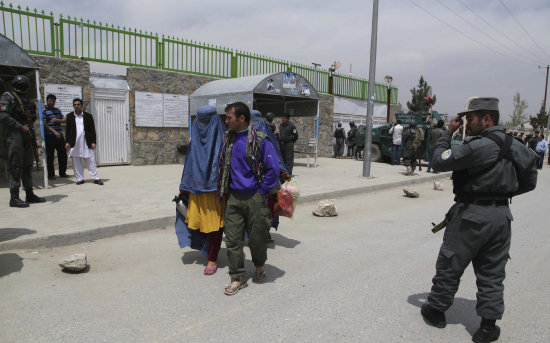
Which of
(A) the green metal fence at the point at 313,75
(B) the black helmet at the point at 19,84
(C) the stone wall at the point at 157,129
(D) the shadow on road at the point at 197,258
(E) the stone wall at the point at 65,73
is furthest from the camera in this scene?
(A) the green metal fence at the point at 313,75

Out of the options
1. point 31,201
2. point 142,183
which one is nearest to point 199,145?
point 31,201

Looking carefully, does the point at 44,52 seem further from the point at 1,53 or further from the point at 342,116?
the point at 342,116

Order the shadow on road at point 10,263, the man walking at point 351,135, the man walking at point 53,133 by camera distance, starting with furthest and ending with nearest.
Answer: the man walking at point 351,135
the man walking at point 53,133
the shadow on road at point 10,263

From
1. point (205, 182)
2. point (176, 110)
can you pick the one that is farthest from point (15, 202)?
point (176, 110)

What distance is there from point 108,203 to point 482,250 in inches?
218

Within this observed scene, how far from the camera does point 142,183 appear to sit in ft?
27.8

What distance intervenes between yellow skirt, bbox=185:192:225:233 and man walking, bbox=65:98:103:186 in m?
4.98

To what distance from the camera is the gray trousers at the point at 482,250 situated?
2.64 m

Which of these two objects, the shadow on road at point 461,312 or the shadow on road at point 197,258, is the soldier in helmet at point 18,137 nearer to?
the shadow on road at point 197,258

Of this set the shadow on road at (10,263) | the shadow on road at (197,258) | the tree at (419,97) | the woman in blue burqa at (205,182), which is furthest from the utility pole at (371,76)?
the tree at (419,97)

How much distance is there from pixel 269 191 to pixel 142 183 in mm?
5722

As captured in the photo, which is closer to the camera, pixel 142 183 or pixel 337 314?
pixel 337 314

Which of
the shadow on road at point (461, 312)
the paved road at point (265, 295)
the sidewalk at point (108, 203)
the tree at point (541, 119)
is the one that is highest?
the tree at point (541, 119)

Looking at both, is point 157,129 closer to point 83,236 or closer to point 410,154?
point 83,236
